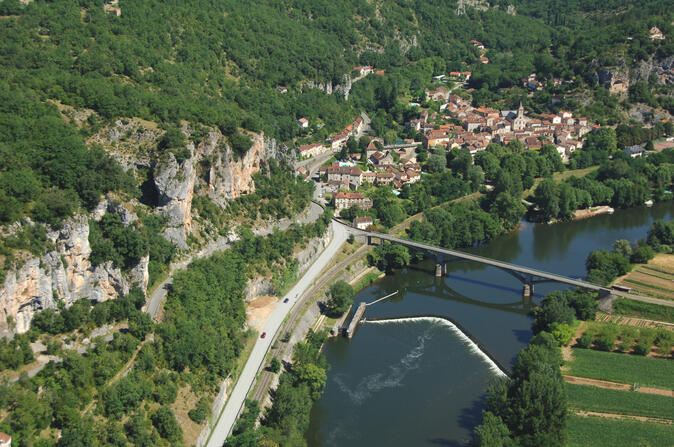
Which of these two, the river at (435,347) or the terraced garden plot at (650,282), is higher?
the terraced garden plot at (650,282)

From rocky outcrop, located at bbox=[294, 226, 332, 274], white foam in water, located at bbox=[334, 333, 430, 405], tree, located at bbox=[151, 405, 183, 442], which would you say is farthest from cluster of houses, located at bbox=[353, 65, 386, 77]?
tree, located at bbox=[151, 405, 183, 442]

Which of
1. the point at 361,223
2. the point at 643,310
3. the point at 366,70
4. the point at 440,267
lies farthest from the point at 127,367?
the point at 366,70

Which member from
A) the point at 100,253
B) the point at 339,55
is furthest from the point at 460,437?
the point at 339,55

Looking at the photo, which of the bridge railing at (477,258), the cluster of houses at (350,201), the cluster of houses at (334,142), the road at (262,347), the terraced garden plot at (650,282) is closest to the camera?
the road at (262,347)

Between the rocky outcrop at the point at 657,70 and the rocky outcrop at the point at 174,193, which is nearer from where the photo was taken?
the rocky outcrop at the point at 174,193

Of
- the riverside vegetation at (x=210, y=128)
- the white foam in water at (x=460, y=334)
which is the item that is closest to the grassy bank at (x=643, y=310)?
the white foam in water at (x=460, y=334)

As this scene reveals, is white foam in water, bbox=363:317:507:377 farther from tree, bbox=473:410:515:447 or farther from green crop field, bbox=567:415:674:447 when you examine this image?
tree, bbox=473:410:515:447

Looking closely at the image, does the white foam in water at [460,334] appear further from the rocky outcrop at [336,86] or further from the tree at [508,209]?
the rocky outcrop at [336,86]
